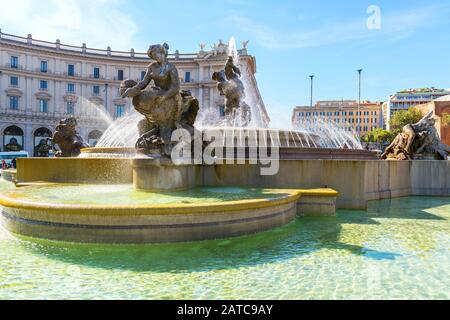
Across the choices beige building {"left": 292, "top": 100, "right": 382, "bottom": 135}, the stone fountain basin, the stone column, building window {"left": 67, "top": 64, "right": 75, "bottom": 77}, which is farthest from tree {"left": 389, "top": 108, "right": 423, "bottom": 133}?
the stone column

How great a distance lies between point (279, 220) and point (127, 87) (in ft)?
15.9

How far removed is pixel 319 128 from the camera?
21.2 meters

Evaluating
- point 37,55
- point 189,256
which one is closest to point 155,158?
point 189,256

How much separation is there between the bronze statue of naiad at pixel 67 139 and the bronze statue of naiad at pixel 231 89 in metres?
6.35

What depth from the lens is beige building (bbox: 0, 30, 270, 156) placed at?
58656 mm

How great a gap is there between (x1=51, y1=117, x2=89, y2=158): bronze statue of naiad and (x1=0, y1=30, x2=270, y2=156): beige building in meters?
43.8

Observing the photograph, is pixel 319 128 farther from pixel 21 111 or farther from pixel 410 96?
pixel 410 96

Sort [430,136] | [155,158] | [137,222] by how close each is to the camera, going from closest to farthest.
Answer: [137,222] → [155,158] → [430,136]

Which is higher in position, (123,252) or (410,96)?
(410,96)

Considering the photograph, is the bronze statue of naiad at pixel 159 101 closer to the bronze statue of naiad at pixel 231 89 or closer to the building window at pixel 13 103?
the bronze statue of naiad at pixel 231 89

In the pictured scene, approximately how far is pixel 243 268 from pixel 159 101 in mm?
4824

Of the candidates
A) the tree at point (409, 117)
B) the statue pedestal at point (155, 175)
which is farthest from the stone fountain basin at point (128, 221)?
the tree at point (409, 117)

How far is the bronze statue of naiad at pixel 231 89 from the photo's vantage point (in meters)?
14.2
